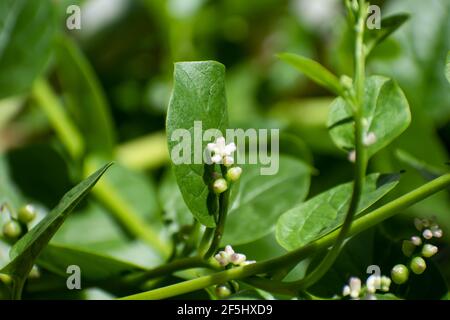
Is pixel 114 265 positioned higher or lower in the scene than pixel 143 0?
lower

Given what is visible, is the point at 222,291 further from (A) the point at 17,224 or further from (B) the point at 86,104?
(B) the point at 86,104

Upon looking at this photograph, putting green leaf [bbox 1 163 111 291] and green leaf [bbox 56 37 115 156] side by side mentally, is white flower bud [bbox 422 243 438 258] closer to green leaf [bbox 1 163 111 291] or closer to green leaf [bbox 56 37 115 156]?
green leaf [bbox 1 163 111 291]

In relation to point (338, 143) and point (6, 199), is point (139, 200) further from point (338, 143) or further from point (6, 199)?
point (338, 143)

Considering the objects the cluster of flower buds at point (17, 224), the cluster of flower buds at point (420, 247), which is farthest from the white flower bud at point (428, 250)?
the cluster of flower buds at point (17, 224)

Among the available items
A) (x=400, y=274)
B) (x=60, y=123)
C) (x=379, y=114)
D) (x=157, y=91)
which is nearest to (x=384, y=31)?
(x=379, y=114)
